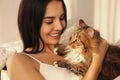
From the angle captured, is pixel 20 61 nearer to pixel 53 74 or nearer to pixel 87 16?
pixel 53 74

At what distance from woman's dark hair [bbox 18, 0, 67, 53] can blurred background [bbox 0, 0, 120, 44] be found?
819mm

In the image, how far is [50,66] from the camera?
1.22 metres

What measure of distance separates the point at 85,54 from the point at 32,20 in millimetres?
361

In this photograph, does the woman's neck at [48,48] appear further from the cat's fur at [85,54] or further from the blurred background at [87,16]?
the blurred background at [87,16]

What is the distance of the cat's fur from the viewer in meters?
1.24

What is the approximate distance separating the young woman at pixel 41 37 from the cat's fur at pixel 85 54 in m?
0.07

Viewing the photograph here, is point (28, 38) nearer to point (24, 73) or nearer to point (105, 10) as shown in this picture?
point (24, 73)

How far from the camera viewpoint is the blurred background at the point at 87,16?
207cm

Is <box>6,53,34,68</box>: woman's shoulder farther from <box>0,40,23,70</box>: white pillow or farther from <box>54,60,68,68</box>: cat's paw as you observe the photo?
<box>0,40,23,70</box>: white pillow

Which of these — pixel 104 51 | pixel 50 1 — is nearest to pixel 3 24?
pixel 50 1

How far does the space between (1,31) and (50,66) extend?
0.99 meters

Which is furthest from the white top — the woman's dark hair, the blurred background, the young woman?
the blurred background

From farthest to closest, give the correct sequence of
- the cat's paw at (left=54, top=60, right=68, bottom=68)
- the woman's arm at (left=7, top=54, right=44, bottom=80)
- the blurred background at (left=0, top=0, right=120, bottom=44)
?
the blurred background at (left=0, top=0, right=120, bottom=44) → the cat's paw at (left=54, top=60, right=68, bottom=68) → the woman's arm at (left=7, top=54, right=44, bottom=80)

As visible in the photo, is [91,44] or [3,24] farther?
[3,24]
